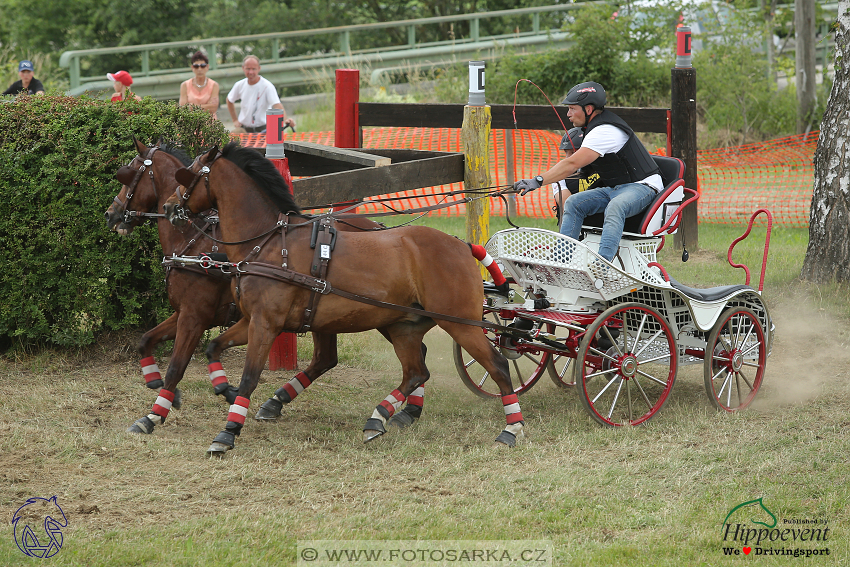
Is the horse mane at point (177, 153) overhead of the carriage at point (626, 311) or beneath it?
overhead

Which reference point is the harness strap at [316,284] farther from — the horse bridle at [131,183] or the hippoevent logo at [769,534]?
the hippoevent logo at [769,534]

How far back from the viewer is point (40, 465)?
539 cm

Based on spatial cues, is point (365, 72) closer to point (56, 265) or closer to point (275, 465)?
point (56, 265)

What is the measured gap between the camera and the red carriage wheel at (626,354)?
6086mm

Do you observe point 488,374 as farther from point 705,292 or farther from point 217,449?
point 217,449

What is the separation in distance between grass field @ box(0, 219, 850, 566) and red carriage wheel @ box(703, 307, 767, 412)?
0.18 m

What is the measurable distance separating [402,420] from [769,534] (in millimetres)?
2591

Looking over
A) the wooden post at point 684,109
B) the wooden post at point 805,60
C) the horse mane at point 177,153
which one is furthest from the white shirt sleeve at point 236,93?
the wooden post at point 805,60

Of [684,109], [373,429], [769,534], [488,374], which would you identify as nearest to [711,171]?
[684,109]

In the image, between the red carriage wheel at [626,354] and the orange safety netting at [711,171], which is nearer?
the red carriage wheel at [626,354]

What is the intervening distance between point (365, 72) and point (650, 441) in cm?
1693

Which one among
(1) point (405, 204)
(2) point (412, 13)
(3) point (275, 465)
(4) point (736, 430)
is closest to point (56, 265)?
(3) point (275, 465)

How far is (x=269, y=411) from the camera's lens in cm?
641

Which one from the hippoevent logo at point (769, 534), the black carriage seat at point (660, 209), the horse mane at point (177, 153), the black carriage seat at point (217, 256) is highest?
the horse mane at point (177, 153)
